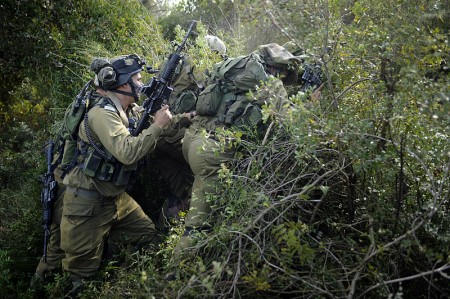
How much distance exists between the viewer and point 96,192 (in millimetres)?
3947

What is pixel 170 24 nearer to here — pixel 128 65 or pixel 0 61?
pixel 0 61

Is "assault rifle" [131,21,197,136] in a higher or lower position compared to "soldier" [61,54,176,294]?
higher

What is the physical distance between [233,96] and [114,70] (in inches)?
42.2

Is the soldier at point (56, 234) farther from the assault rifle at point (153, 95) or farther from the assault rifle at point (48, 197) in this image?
the assault rifle at point (153, 95)

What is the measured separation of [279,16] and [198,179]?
163 centimetres

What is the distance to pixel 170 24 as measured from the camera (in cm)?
1047

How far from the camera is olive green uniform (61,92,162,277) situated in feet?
12.1

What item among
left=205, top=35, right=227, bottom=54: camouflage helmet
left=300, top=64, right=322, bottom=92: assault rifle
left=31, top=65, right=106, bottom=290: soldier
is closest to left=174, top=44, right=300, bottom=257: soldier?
left=300, top=64, right=322, bottom=92: assault rifle

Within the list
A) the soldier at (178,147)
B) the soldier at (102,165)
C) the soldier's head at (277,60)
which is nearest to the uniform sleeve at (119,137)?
the soldier at (102,165)

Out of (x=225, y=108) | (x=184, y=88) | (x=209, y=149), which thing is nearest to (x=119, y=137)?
(x=209, y=149)

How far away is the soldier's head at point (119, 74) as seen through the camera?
3930 mm

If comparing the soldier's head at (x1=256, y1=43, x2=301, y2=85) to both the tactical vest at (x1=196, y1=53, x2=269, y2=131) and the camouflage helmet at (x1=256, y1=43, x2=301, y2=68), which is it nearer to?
the camouflage helmet at (x1=256, y1=43, x2=301, y2=68)

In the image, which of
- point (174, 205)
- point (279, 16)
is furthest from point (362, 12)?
point (174, 205)

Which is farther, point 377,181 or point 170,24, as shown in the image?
point 170,24
